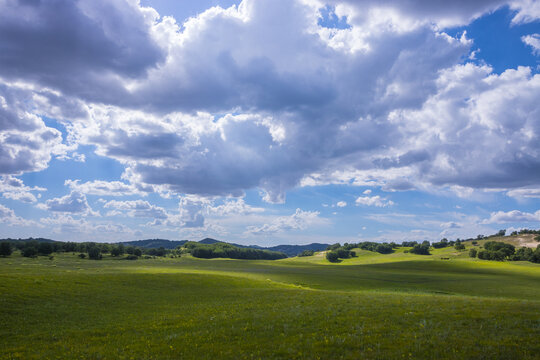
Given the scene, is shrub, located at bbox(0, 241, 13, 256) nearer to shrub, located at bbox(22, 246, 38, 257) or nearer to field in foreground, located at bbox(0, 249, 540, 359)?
shrub, located at bbox(22, 246, 38, 257)

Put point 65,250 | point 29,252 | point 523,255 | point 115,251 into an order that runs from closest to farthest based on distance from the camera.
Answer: point 29,252 → point 523,255 → point 65,250 → point 115,251

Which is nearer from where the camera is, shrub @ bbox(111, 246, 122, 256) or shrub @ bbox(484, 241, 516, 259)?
shrub @ bbox(484, 241, 516, 259)

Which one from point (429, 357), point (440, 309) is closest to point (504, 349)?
point (429, 357)

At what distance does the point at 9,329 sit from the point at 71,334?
4785 mm

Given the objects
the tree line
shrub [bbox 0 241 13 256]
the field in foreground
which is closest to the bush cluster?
the field in foreground

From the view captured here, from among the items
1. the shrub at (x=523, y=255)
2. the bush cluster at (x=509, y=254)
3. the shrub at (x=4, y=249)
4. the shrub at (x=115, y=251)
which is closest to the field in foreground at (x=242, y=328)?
the shrub at (x=4, y=249)

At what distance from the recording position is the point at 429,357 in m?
14.3

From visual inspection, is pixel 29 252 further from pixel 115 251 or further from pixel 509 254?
pixel 509 254

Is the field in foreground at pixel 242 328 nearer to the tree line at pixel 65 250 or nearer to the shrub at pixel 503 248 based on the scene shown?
the tree line at pixel 65 250

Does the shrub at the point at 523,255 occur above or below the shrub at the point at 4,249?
below

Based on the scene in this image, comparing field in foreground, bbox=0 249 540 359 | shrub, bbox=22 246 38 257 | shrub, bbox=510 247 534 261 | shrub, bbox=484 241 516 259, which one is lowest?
shrub, bbox=510 247 534 261

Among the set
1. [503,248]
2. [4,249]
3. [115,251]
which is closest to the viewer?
[4,249]

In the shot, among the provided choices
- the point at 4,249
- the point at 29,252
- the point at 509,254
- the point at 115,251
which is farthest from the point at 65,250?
the point at 509,254

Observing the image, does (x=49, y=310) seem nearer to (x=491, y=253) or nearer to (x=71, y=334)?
(x=71, y=334)
